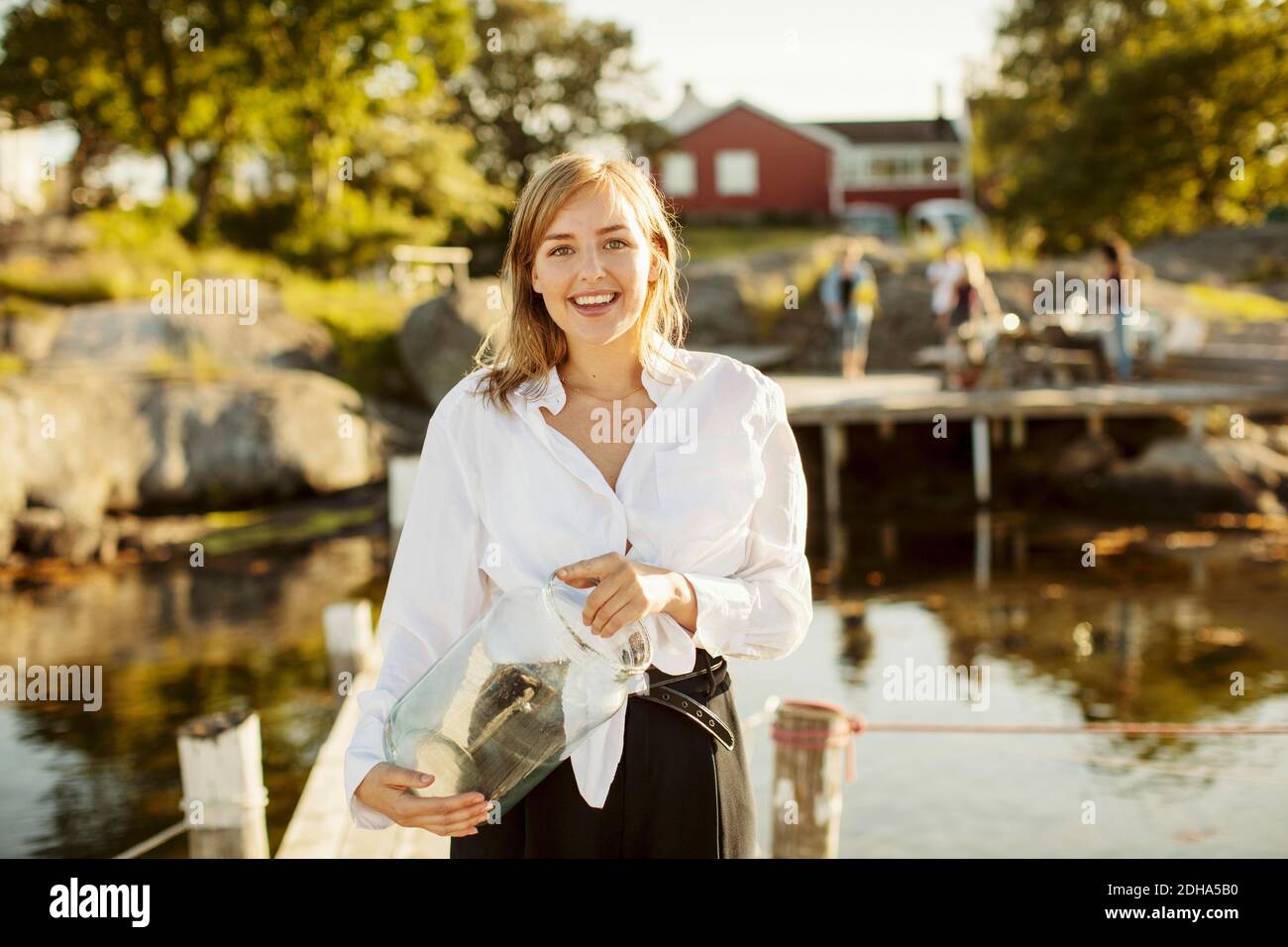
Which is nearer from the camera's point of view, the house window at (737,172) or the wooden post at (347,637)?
the wooden post at (347,637)

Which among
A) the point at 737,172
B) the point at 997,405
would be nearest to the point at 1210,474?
the point at 997,405

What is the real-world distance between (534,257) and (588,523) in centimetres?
49

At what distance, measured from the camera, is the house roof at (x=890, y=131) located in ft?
Answer: 164

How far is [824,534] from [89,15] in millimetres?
16993

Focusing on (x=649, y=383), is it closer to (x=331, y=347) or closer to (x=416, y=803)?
(x=416, y=803)

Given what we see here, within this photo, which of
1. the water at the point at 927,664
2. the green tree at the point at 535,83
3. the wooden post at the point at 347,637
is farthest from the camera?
the green tree at the point at 535,83

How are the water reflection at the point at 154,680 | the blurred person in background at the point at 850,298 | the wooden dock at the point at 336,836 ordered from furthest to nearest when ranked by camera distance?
the blurred person in background at the point at 850,298, the water reflection at the point at 154,680, the wooden dock at the point at 336,836

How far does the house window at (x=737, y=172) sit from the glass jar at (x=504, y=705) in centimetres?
4562

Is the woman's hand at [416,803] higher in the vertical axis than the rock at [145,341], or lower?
lower

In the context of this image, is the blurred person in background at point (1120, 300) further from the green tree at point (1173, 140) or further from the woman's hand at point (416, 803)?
the woman's hand at point (416, 803)
